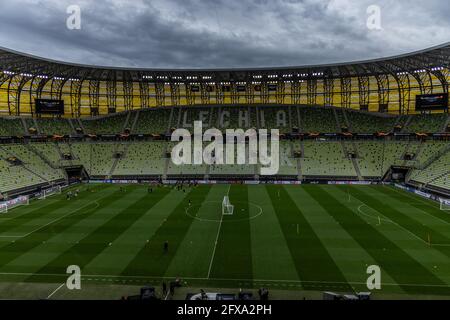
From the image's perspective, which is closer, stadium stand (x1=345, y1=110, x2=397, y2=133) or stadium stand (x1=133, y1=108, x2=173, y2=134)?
stadium stand (x1=345, y1=110, x2=397, y2=133)

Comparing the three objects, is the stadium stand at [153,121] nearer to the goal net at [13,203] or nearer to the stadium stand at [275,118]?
the stadium stand at [275,118]

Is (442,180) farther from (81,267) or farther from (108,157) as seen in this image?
(108,157)

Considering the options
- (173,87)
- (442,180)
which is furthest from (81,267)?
(173,87)

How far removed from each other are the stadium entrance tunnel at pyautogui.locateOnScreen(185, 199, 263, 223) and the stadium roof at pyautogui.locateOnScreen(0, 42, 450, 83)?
134ft

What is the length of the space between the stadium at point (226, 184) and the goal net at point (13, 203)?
0.39 m

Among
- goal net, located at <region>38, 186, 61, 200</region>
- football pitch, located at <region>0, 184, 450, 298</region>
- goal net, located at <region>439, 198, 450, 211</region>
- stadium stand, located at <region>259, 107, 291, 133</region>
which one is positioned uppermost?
stadium stand, located at <region>259, 107, 291, 133</region>

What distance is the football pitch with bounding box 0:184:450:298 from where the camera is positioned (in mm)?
25281

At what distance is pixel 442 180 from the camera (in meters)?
56.9

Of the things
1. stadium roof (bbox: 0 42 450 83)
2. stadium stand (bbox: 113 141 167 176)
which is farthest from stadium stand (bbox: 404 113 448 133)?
stadium stand (bbox: 113 141 167 176)

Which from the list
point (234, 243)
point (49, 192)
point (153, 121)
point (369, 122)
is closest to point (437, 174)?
point (369, 122)

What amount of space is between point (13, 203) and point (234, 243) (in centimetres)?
3677

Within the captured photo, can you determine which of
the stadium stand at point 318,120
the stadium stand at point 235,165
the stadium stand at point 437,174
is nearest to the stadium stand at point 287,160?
the stadium stand at point 235,165

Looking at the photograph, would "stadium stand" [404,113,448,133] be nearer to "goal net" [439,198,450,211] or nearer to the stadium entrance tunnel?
"goal net" [439,198,450,211]
